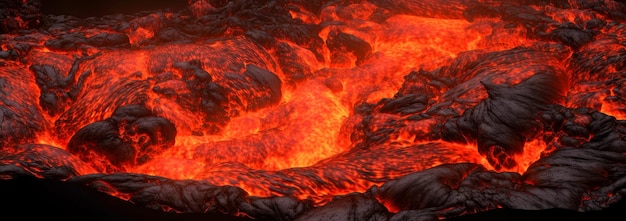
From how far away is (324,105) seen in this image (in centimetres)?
Result: 943

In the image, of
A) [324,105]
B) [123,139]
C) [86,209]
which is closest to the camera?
[86,209]

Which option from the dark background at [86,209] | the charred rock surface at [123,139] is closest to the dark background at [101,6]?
the charred rock surface at [123,139]

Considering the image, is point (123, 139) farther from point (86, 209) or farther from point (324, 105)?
point (324, 105)

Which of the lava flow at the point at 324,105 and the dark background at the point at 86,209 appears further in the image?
the lava flow at the point at 324,105

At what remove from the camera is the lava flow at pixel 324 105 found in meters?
6.36

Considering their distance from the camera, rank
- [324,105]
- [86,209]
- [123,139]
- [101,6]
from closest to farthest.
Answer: [86,209] < [123,139] < [324,105] < [101,6]

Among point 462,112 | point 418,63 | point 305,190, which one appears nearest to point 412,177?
point 305,190

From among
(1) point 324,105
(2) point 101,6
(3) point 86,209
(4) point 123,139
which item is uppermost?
(2) point 101,6

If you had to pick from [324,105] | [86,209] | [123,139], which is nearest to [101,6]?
[123,139]

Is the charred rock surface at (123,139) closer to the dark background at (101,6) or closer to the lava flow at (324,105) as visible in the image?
the lava flow at (324,105)

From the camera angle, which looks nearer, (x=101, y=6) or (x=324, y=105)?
(x=324, y=105)

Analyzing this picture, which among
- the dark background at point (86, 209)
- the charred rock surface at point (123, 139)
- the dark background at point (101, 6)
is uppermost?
the dark background at point (101, 6)

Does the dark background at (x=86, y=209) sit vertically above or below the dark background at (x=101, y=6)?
below

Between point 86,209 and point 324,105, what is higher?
point 324,105
